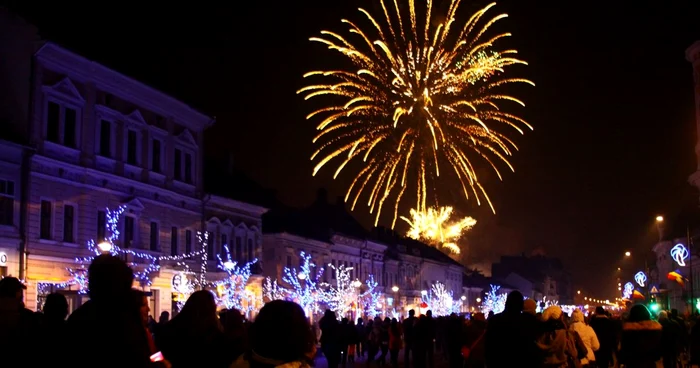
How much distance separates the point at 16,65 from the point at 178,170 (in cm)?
1260

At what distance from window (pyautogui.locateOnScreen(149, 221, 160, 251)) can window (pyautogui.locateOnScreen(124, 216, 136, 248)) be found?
1630mm

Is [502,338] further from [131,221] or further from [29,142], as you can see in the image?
[131,221]

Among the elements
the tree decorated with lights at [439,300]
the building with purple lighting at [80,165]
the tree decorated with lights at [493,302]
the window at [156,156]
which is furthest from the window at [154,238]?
the tree decorated with lights at [493,302]

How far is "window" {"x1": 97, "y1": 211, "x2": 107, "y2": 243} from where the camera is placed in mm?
35719

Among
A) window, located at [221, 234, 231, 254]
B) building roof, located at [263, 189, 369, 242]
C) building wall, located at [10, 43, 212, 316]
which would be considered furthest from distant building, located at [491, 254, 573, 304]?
building wall, located at [10, 43, 212, 316]

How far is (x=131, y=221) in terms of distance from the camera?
3844 centimetres

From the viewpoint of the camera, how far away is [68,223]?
33.9 meters

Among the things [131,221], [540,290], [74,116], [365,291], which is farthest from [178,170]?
[540,290]

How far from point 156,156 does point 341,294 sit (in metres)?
25.6

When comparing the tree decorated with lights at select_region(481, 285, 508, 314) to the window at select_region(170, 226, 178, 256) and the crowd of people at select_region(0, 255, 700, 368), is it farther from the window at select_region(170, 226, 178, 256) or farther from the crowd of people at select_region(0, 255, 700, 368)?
the crowd of people at select_region(0, 255, 700, 368)

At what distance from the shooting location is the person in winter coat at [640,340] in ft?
46.3

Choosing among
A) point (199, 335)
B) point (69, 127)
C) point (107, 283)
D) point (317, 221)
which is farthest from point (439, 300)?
point (107, 283)

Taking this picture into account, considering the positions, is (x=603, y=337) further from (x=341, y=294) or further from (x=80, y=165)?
(x=341, y=294)

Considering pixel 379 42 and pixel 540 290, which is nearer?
pixel 379 42
